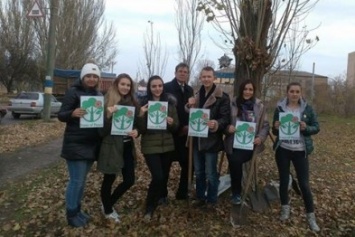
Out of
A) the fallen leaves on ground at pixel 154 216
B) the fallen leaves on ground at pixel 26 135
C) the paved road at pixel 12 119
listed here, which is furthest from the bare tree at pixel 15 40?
the fallen leaves on ground at pixel 154 216

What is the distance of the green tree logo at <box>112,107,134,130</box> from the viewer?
4.89 meters

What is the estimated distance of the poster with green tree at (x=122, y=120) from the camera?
16.0ft

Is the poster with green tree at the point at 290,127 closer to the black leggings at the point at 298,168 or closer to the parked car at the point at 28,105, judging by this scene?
the black leggings at the point at 298,168

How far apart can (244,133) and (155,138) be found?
3.70 feet

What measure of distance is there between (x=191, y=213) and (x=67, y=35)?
3570cm

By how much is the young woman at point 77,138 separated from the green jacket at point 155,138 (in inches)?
22.3

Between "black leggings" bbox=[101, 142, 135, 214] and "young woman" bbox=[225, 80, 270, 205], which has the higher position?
"young woman" bbox=[225, 80, 270, 205]

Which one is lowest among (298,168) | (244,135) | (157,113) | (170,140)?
(298,168)

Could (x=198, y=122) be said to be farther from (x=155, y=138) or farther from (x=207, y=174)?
(x=207, y=174)

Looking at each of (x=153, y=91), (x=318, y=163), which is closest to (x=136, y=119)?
(x=153, y=91)

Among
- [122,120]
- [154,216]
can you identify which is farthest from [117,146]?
[154,216]

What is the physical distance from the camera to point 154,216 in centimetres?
549

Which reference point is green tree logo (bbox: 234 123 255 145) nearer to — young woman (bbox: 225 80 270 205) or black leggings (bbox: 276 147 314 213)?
young woman (bbox: 225 80 270 205)

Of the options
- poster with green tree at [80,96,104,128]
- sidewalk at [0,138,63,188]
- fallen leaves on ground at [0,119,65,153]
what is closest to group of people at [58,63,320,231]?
poster with green tree at [80,96,104,128]
